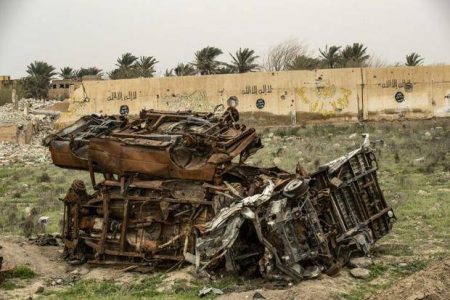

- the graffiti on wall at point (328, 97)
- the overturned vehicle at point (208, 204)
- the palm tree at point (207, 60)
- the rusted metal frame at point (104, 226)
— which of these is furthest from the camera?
the palm tree at point (207, 60)

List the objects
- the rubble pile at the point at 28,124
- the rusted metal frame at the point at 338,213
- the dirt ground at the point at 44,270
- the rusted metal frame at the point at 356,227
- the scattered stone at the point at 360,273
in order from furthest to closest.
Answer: the rubble pile at the point at 28,124 → the rusted metal frame at the point at 338,213 → the rusted metal frame at the point at 356,227 → the scattered stone at the point at 360,273 → the dirt ground at the point at 44,270

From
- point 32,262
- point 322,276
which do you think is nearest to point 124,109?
point 32,262

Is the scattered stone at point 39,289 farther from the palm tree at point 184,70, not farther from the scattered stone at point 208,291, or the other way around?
the palm tree at point 184,70

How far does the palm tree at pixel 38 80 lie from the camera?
4850 cm

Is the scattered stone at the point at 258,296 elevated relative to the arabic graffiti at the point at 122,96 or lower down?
lower down

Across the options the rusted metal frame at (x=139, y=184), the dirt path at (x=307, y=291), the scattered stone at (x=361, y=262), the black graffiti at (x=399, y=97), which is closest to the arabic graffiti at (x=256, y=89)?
the black graffiti at (x=399, y=97)

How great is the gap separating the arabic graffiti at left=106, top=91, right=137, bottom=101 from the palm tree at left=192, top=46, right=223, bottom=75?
12202mm

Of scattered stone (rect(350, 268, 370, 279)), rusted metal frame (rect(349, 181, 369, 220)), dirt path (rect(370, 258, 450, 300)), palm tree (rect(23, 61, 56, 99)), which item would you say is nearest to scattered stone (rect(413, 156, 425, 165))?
rusted metal frame (rect(349, 181, 369, 220))

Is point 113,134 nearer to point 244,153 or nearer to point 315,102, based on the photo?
point 244,153

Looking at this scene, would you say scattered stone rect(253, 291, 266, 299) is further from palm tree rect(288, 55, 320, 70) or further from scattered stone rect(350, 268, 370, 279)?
palm tree rect(288, 55, 320, 70)

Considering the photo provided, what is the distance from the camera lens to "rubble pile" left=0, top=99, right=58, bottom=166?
2736 cm

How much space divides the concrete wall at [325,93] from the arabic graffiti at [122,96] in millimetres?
2012

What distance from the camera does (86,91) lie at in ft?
108

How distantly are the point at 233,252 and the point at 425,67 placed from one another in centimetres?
2635
